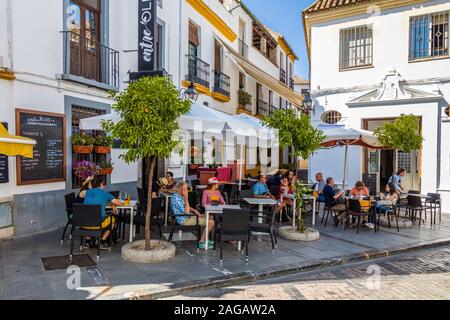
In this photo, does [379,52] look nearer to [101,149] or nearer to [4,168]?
[101,149]

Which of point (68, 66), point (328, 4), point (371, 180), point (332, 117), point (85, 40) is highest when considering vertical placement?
point (328, 4)

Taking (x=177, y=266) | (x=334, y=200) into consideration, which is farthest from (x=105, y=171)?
(x=334, y=200)

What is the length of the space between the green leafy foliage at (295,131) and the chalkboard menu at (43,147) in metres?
4.92

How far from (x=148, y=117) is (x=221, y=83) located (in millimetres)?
12447

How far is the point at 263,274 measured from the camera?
236 inches

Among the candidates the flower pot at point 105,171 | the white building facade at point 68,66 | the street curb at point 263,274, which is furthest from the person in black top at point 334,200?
the flower pot at point 105,171

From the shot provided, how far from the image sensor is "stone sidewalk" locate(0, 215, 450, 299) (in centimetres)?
508

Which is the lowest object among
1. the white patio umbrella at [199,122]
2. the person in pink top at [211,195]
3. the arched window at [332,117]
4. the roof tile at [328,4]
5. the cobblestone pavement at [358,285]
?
the cobblestone pavement at [358,285]

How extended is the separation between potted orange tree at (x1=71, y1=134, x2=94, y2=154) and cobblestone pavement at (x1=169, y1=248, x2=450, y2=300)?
5379 mm

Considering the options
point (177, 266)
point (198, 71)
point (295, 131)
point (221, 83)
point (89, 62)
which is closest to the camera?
point (177, 266)

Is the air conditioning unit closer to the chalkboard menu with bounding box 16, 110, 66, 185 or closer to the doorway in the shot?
the chalkboard menu with bounding box 16, 110, 66, 185

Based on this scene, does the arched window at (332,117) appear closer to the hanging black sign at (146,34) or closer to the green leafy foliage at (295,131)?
the green leafy foliage at (295,131)

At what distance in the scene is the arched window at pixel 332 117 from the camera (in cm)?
1512
